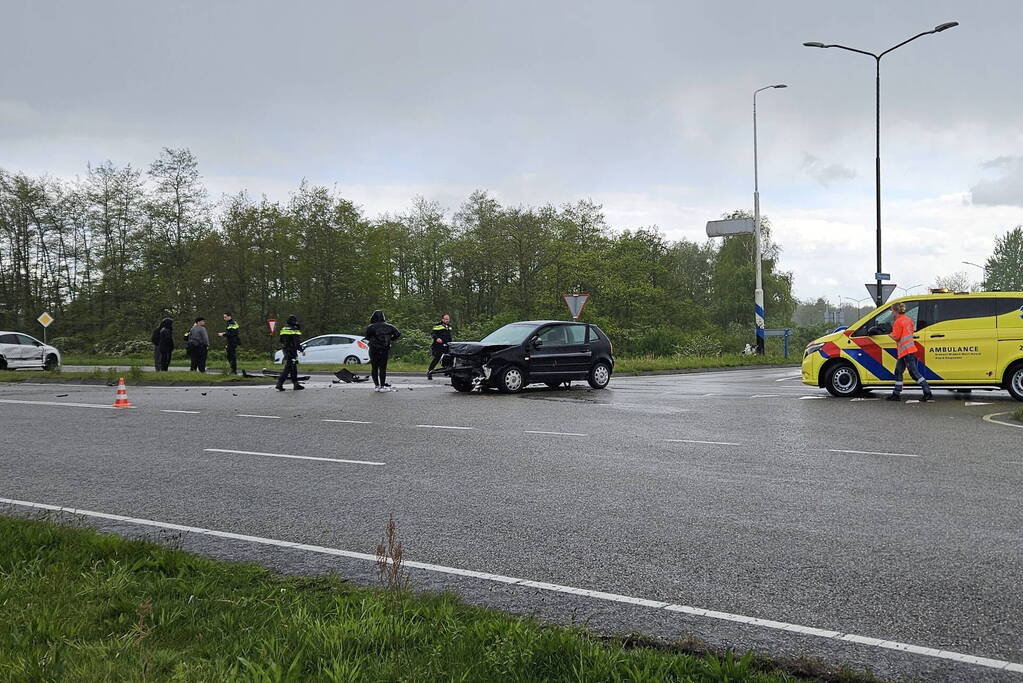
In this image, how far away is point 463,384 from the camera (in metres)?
20.9

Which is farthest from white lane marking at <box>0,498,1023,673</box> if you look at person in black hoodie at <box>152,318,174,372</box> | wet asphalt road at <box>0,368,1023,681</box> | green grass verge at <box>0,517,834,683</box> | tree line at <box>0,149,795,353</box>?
tree line at <box>0,149,795,353</box>

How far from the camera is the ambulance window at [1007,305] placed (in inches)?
686

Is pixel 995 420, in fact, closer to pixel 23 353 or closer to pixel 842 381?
pixel 842 381

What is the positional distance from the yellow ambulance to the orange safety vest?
0.24m

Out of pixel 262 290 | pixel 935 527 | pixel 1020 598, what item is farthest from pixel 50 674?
pixel 262 290

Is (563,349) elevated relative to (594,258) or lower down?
lower down

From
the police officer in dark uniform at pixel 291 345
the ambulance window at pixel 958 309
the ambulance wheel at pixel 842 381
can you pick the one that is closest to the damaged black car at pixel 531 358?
the police officer in dark uniform at pixel 291 345

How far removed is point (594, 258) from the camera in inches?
2299

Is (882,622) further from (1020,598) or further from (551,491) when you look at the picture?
(551,491)

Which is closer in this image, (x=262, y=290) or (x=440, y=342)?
(x=440, y=342)

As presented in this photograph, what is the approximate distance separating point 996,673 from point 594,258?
2170 inches

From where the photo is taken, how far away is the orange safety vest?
17.7 m

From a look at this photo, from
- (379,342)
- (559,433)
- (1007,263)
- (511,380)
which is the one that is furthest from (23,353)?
(1007,263)

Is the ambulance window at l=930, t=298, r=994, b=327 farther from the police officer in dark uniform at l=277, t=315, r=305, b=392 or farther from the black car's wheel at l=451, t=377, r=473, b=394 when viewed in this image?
the police officer in dark uniform at l=277, t=315, r=305, b=392
